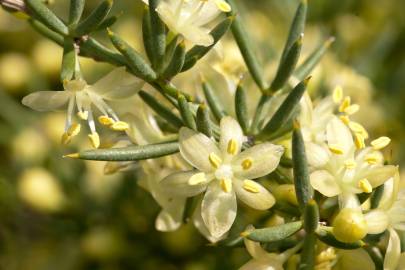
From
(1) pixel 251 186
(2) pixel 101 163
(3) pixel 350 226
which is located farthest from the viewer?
(2) pixel 101 163

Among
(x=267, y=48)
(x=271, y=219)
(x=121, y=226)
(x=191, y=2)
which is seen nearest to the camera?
(x=191, y=2)

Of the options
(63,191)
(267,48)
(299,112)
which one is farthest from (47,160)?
(299,112)

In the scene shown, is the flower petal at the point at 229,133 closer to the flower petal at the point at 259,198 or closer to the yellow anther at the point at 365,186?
the flower petal at the point at 259,198

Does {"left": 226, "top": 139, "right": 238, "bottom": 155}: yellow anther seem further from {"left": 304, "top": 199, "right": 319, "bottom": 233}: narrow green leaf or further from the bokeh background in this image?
the bokeh background

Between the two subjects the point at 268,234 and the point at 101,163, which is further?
the point at 101,163

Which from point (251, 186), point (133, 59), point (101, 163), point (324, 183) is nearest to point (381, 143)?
point (324, 183)

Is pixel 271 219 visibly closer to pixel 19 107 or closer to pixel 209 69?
pixel 209 69

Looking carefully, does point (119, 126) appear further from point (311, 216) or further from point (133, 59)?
point (311, 216)

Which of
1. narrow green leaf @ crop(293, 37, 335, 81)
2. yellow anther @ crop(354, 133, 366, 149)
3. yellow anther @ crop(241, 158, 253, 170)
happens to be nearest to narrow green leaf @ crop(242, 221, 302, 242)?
yellow anther @ crop(241, 158, 253, 170)
